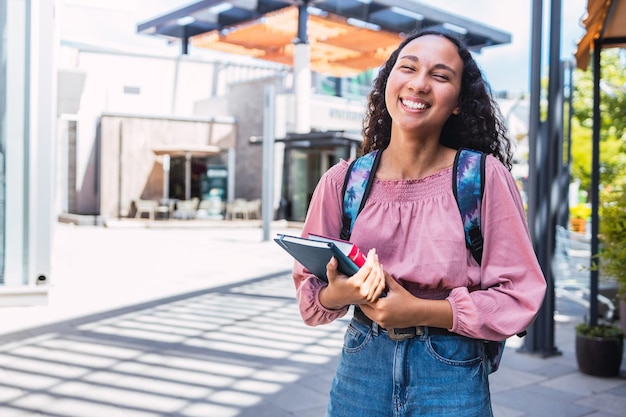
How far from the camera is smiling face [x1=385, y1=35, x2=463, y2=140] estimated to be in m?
1.50

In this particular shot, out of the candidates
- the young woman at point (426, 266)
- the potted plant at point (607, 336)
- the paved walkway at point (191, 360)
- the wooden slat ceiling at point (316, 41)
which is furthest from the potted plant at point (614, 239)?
the wooden slat ceiling at point (316, 41)

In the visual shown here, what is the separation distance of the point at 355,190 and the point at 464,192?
267 mm

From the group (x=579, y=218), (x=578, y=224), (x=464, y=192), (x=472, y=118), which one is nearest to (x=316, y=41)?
(x=579, y=218)

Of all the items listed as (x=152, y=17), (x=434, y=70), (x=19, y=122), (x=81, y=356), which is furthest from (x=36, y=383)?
(x=152, y=17)

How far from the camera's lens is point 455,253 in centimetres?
140

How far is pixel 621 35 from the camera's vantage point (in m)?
4.85

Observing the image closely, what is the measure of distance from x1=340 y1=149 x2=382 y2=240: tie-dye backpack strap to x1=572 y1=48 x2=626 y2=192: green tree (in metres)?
15.3

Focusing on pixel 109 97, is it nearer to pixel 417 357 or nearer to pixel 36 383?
pixel 36 383

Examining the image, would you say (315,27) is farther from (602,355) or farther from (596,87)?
(602,355)

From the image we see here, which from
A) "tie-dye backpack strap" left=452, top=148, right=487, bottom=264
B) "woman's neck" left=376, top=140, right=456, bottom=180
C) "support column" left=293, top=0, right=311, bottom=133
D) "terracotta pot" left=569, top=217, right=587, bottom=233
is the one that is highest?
"support column" left=293, top=0, right=311, bottom=133

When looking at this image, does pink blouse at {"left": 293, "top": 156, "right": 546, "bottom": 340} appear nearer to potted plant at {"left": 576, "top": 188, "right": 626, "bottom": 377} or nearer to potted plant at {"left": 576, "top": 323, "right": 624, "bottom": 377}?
potted plant at {"left": 576, "top": 188, "right": 626, "bottom": 377}

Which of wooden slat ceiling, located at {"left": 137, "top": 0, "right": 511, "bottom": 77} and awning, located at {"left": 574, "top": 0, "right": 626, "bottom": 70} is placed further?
wooden slat ceiling, located at {"left": 137, "top": 0, "right": 511, "bottom": 77}

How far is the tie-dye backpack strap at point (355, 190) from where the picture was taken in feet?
5.11

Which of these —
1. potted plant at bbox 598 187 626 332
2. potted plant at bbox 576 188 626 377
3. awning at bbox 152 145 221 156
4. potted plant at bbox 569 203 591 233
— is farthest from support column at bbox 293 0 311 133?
potted plant at bbox 576 188 626 377
